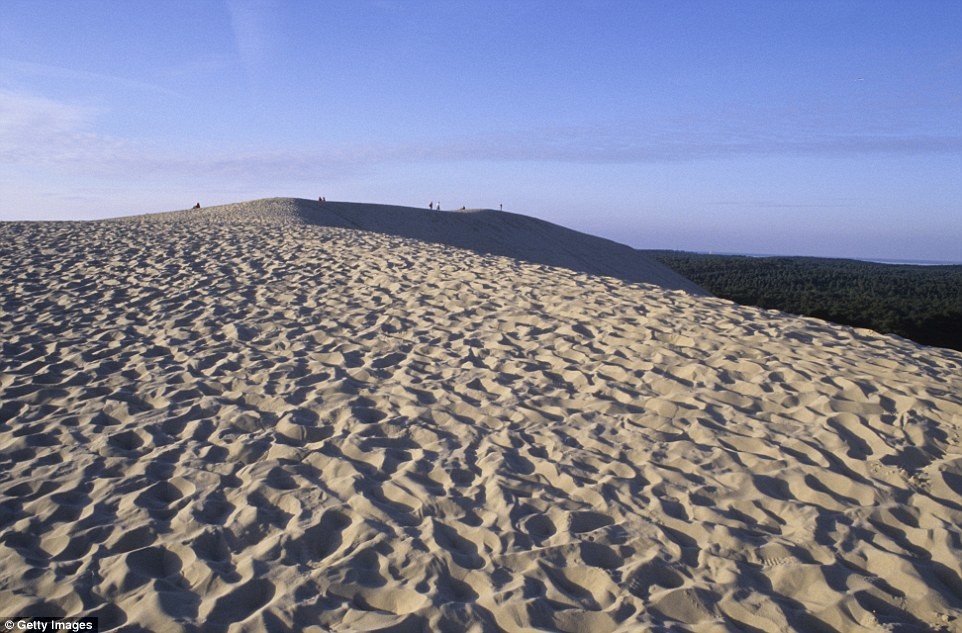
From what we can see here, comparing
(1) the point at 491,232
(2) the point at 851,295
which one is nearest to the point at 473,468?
(1) the point at 491,232

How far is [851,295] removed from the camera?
3341cm

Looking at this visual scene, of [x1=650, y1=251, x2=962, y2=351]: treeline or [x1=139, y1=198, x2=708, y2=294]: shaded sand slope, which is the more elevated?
[x1=139, y1=198, x2=708, y2=294]: shaded sand slope

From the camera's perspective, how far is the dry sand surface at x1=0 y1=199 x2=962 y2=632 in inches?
126

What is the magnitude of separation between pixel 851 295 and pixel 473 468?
113ft

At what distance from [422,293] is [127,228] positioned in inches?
384

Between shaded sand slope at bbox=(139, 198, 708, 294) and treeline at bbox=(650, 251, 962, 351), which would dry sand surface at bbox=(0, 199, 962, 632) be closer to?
treeline at bbox=(650, 251, 962, 351)

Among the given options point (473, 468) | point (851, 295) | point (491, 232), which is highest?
point (491, 232)

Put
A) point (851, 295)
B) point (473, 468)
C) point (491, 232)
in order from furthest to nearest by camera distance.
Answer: point (851, 295) → point (491, 232) → point (473, 468)

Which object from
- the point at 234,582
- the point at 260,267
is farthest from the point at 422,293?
the point at 234,582

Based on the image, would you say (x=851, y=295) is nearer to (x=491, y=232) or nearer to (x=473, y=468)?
(x=491, y=232)

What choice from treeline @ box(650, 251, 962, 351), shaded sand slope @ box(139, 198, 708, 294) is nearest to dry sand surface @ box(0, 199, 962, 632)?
treeline @ box(650, 251, 962, 351)

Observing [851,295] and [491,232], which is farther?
[851,295]

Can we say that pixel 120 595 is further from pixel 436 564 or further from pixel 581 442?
pixel 581 442

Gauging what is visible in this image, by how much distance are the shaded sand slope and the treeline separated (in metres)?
4.36
